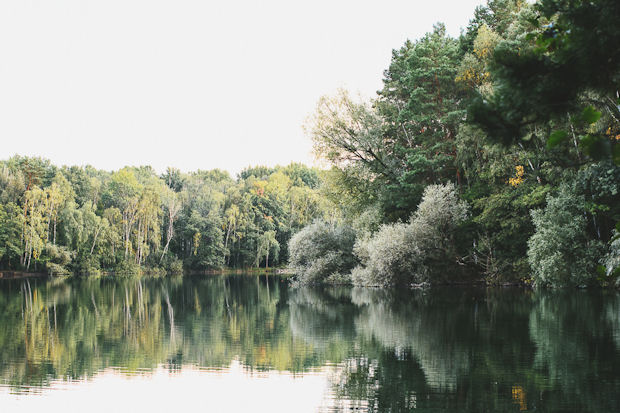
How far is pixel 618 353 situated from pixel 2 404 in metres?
9.50

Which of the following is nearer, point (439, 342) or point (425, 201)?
point (439, 342)

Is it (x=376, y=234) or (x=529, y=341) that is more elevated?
(x=376, y=234)

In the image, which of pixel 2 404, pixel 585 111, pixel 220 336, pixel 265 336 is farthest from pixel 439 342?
pixel 585 111

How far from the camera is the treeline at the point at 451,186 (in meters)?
25.2

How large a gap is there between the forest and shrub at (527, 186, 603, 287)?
6cm

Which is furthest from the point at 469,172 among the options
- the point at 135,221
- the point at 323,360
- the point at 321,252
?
the point at 135,221

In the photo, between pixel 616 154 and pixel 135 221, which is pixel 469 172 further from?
pixel 135 221

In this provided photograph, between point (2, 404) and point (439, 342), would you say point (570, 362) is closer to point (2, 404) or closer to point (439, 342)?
point (439, 342)

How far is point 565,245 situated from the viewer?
25109mm

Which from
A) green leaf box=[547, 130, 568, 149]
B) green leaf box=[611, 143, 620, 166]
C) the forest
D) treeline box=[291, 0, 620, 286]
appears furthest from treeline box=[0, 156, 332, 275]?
green leaf box=[611, 143, 620, 166]

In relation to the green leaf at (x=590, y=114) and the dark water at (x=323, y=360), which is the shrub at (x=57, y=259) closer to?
the dark water at (x=323, y=360)

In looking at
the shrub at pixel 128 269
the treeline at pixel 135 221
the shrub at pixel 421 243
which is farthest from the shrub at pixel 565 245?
the shrub at pixel 128 269

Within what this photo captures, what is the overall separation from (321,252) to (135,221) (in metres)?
36.8

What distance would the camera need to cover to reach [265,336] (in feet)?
45.4
